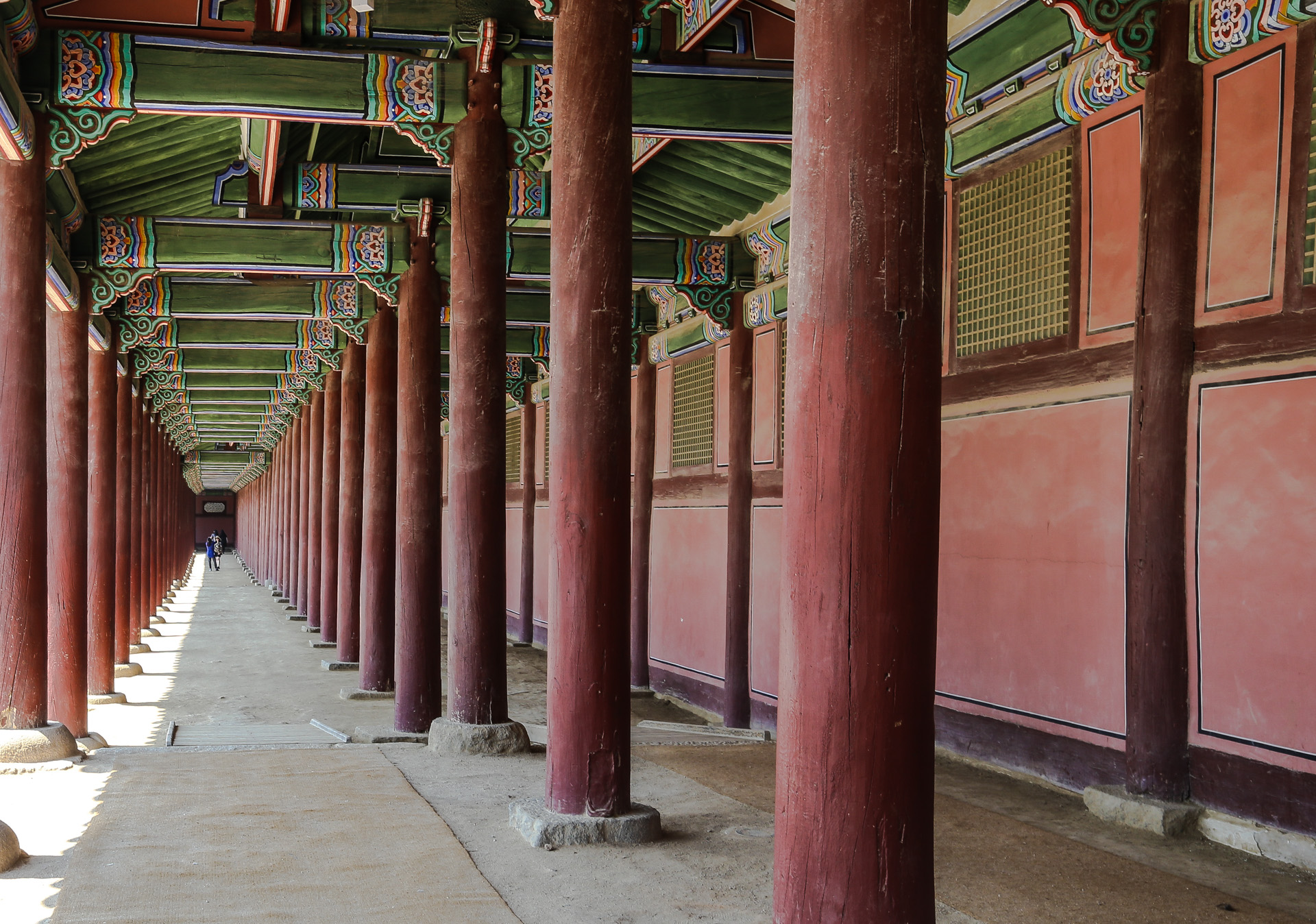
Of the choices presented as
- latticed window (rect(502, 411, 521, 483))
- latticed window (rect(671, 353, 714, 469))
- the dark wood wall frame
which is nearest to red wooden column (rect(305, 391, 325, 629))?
latticed window (rect(502, 411, 521, 483))

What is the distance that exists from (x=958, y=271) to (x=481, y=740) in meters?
4.53

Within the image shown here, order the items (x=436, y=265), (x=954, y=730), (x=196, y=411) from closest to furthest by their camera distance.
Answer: (x=954, y=730) < (x=436, y=265) < (x=196, y=411)

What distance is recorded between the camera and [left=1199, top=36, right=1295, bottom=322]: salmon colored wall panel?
18.9 ft

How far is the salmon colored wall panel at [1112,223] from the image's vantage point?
6.74m

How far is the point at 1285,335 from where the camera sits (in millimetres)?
5668

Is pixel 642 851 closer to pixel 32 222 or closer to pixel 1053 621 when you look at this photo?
pixel 1053 621

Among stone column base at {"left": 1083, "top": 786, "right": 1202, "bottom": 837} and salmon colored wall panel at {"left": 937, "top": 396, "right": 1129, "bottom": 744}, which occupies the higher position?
salmon colored wall panel at {"left": 937, "top": 396, "right": 1129, "bottom": 744}

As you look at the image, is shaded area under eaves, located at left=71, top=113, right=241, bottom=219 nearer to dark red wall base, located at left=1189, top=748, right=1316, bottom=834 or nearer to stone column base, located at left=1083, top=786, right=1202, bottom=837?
stone column base, located at left=1083, top=786, right=1202, bottom=837

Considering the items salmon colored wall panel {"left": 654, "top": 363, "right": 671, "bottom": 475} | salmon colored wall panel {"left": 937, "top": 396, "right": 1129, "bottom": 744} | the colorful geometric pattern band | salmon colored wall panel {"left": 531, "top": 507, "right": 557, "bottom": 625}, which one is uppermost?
the colorful geometric pattern band

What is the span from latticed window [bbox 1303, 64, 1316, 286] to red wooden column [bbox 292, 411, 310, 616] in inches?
761

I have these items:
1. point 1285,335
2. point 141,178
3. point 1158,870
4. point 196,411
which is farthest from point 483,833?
point 196,411

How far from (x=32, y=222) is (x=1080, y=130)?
649cm

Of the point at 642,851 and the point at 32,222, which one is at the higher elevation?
the point at 32,222

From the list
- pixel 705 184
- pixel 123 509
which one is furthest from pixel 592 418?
pixel 123 509
